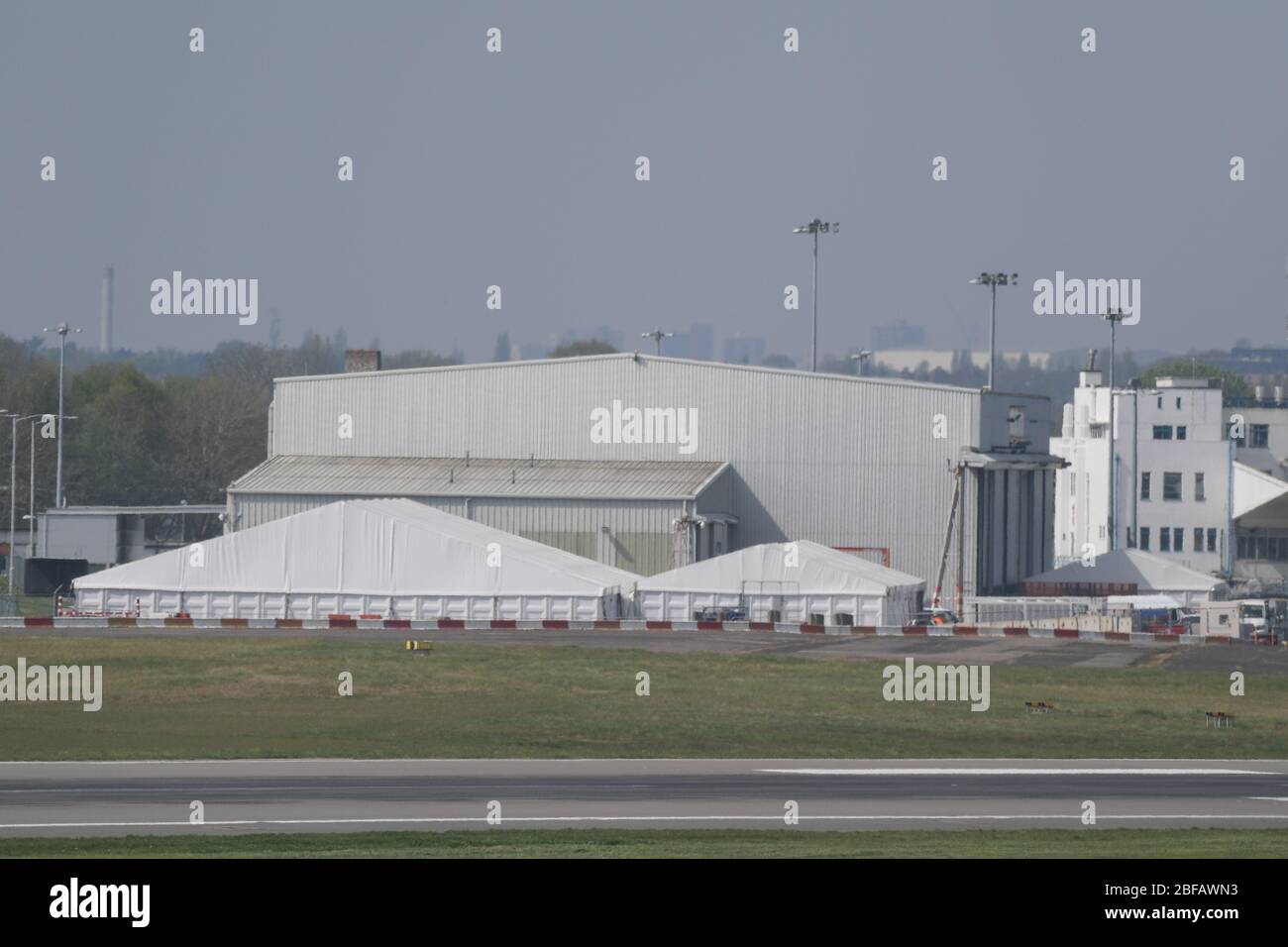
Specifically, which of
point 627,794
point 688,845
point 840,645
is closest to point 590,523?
point 840,645

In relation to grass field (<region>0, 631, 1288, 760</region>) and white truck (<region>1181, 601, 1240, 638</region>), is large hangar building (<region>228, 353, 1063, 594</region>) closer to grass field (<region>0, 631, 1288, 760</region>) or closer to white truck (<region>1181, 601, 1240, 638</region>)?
white truck (<region>1181, 601, 1240, 638</region>)

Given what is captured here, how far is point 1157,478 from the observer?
384 ft

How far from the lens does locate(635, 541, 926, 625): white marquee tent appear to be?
249 feet

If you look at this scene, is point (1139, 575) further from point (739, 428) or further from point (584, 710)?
point (584, 710)

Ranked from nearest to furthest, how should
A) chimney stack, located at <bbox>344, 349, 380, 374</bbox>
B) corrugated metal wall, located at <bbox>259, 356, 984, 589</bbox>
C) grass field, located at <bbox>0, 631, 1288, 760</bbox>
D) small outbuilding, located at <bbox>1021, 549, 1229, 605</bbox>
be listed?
grass field, located at <bbox>0, 631, 1288, 760</bbox>, corrugated metal wall, located at <bbox>259, 356, 984, 589</bbox>, small outbuilding, located at <bbox>1021, 549, 1229, 605</bbox>, chimney stack, located at <bbox>344, 349, 380, 374</bbox>

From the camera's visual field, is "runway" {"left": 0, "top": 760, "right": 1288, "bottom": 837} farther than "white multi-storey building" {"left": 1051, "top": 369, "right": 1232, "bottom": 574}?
No

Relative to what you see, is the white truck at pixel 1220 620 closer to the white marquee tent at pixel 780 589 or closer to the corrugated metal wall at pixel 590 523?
the white marquee tent at pixel 780 589

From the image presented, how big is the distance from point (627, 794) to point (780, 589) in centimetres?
4744

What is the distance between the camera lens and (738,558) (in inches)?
3031

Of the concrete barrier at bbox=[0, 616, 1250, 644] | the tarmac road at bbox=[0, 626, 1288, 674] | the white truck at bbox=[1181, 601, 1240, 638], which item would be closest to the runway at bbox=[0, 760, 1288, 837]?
the tarmac road at bbox=[0, 626, 1288, 674]

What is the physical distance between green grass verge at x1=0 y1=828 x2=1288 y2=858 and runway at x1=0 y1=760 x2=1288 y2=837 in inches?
38.0

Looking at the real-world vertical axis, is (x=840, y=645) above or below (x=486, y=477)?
below

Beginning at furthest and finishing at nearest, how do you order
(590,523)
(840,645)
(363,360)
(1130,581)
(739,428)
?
(363,360), (1130,581), (739,428), (590,523), (840,645)

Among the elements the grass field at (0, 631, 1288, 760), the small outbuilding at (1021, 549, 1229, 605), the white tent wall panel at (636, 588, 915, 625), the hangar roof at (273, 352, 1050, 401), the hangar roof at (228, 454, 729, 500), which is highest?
the hangar roof at (273, 352, 1050, 401)
